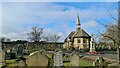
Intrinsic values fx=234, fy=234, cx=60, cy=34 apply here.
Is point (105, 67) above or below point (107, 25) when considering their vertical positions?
below

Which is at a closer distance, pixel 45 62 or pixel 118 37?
pixel 45 62

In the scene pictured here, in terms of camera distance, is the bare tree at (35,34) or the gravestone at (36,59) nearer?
the gravestone at (36,59)

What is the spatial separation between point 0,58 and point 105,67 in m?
12.2

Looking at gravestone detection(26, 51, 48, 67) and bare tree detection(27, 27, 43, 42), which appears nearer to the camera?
gravestone detection(26, 51, 48, 67)

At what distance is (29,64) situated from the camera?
44.1 feet

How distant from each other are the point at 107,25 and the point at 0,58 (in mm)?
11644

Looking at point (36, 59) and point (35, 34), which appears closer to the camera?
point (36, 59)

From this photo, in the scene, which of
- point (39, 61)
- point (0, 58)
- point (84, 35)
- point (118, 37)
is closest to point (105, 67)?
point (118, 37)

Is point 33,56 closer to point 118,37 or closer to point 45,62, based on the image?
point 45,62

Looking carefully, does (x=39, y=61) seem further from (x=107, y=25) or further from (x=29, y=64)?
(x=107, y=25)

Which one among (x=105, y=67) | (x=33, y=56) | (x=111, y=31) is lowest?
(x=105, y=67)

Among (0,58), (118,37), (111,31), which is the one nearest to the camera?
(118,37)

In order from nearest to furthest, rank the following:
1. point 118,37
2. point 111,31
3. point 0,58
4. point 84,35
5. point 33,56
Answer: point 33,56
point 118,37
point 111,31
point 0,58
point 84,35

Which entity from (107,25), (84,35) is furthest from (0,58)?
(84,35)
